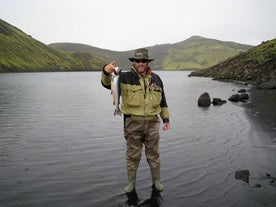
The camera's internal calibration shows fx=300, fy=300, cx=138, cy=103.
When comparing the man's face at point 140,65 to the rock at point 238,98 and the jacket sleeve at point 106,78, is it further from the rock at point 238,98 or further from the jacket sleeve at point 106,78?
the rock at point 238,98

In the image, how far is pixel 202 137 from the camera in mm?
17078

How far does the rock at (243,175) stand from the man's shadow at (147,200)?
2951 mm

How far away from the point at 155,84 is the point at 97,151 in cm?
650

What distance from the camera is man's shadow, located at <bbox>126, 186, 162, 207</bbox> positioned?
8062 millimetres

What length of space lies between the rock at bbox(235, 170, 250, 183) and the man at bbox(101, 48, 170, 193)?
3110 millimetres

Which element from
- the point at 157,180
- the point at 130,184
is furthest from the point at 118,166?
the point at 157,180

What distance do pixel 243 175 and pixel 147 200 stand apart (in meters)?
3.67

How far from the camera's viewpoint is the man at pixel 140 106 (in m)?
8.22

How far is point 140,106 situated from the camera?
8.23m

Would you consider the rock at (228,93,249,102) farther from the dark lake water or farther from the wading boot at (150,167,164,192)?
the wading boot at (150,167,164,192)

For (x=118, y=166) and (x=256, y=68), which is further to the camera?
(x=256, y=68)

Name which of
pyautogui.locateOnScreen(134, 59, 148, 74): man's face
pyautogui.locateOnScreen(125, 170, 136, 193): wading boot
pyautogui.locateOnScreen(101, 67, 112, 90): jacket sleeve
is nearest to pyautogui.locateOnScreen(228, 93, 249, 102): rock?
pyautogui.locateOnScreen(125, 170, 136, 193): wading boot

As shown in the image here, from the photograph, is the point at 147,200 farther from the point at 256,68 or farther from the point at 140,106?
the point at 256,68

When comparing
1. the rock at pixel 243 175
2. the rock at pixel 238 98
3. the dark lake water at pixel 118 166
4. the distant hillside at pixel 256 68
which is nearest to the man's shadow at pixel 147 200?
the dark lake water at pixel 118 166
